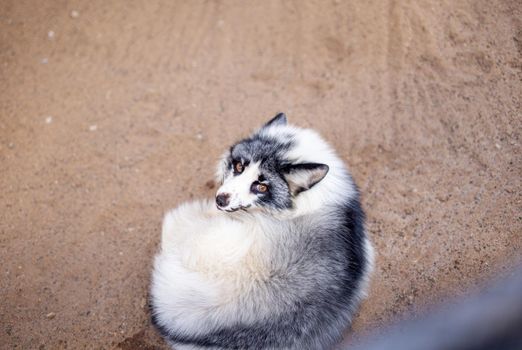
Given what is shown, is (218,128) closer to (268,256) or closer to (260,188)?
(260,188)

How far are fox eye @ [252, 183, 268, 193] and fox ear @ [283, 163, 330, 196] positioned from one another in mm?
194

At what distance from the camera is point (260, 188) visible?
3.40 metres

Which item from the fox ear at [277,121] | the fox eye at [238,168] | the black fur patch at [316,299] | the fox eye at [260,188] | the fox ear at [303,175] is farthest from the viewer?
the fox ear at [277,121]

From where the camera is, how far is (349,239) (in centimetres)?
323

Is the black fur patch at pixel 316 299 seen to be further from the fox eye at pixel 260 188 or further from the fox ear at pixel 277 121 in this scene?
the fox ear at pixel 277 121

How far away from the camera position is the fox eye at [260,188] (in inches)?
134

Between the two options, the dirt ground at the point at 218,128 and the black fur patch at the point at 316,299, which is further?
the dirt ground at the point at 218,128

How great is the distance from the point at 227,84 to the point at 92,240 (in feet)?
7.77

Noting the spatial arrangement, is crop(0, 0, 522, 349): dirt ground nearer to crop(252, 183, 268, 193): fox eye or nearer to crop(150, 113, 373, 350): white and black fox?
crop(150, 113, 373, 350): white and black fox

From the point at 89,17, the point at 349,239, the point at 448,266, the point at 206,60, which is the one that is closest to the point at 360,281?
the point at 349,239

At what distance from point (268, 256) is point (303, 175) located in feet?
2.28

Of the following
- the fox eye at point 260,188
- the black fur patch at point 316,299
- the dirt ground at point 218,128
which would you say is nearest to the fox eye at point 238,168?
the fox eye at point 260,188

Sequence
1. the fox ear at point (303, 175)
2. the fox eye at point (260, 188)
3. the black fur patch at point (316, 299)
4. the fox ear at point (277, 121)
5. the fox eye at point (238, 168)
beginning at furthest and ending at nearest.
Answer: the fox ear at point (277, 121) < the fox eye at point (238, 168) < the fox eye at point (260, 188) < the fox ear at point (303, 175) < the black fur patch at point (316, 299)

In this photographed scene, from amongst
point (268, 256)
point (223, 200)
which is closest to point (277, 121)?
point (223, 200)
